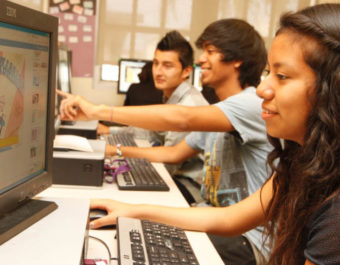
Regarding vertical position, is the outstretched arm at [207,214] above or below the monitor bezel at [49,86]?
below

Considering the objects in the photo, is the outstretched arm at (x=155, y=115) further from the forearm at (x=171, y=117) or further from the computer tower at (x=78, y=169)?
the computer tower at (x=78, y=169)

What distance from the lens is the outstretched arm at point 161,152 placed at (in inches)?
75.4

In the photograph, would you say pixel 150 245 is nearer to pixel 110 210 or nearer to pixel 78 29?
pixel 110 210

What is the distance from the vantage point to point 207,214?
1155 mm

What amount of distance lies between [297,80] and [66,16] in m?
3.50

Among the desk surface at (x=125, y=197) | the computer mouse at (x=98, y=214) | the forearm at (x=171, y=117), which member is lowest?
the desk surface at (x=125, y=197)

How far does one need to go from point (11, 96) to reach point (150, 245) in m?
0.40

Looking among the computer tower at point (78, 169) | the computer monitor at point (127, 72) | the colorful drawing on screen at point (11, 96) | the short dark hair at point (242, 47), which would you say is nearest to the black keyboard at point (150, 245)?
the colorful drawing on screen at point (11, 96)

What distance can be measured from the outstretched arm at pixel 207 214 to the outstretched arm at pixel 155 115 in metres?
0.47

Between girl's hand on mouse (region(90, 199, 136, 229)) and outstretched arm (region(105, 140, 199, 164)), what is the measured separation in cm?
80

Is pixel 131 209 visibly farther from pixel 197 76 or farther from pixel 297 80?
pixel 197 76

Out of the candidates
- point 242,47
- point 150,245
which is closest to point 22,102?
point 150,245

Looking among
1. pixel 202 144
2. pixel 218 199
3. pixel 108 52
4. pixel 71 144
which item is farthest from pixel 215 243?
pixel 108 52

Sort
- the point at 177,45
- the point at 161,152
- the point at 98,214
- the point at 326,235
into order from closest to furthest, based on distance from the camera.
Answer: the point at 326,235 → the point at 98,214 → the point at 161,152 → the point at 177,45
